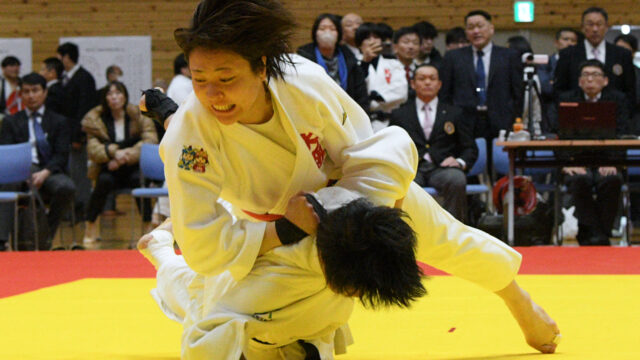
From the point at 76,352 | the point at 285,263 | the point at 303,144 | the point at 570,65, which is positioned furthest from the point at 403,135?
the point at 570,65

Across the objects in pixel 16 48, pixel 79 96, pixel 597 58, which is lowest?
pixel 79 96

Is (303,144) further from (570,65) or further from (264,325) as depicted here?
(570,65)

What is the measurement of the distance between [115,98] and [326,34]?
77.6 inches

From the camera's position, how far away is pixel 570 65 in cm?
637

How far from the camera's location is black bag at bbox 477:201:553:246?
575 cm

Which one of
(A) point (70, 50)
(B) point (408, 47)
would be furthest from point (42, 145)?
(B) point (408, 47)

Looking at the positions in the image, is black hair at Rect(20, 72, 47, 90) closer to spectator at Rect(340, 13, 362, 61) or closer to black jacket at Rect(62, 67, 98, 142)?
black jacket at Rect(62, 67, 98, 142)

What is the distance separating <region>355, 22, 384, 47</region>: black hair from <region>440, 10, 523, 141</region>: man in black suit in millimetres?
567

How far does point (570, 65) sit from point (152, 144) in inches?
133

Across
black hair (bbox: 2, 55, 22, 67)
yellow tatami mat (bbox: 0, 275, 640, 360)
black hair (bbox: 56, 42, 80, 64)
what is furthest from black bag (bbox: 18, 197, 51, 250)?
yellow tatami mat (bbox: 0, 275, 640, 360)

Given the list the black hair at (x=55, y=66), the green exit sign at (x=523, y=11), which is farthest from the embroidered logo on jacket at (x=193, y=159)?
the green exit sign at (x=523, y=11)

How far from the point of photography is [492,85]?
248 inches

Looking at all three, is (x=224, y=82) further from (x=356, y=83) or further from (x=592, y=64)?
(x=592, y=64)

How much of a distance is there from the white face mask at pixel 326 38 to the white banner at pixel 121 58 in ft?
10.0
